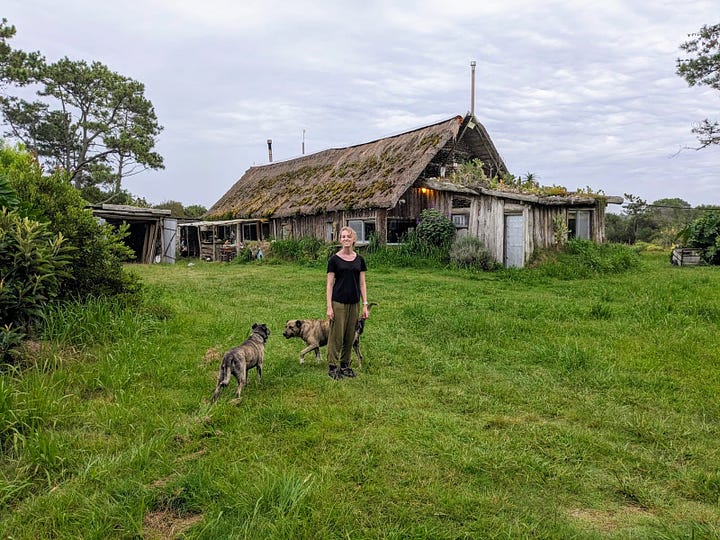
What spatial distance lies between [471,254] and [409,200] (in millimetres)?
4945

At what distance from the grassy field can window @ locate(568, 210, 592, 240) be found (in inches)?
378

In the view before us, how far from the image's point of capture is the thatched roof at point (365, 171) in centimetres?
1820

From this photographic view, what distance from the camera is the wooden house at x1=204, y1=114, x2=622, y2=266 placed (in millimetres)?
14500

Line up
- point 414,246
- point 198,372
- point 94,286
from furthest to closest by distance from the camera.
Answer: point 414,246, point 94,286, point 198,372

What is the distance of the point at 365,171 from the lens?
2078 cm

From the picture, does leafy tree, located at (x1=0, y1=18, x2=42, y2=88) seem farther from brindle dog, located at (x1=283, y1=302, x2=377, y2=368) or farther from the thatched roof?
brindle dog, located at (x1=283, y1=302, x2=377, y2=368)

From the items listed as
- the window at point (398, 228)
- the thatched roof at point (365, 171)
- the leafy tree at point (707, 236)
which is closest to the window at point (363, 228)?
the window at point (398, 228)

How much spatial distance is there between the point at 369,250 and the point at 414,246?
216 centimetres

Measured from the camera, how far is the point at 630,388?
475cm

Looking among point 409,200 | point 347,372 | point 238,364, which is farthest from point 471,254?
point 238,364

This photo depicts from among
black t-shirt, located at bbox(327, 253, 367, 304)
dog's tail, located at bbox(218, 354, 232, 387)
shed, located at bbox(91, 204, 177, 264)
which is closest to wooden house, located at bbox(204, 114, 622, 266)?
shed, located at bbox(91, 204, 177, 264)

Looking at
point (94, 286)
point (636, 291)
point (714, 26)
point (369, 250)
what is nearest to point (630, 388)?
point (636, 291)

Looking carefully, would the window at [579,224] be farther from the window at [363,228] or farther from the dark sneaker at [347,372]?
the dark sneaker at [347,372]

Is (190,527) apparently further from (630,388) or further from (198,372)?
(630,388)
